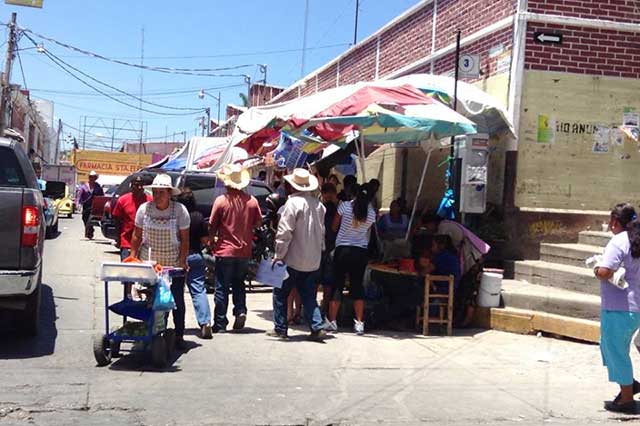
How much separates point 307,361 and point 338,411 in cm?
158

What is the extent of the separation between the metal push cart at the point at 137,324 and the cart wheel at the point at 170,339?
0.04 ft

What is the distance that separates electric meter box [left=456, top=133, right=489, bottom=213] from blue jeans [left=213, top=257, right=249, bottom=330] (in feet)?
14.1

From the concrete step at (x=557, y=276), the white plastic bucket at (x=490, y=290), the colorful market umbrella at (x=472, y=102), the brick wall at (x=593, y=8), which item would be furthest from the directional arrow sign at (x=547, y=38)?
the white plastic bucket at (x=490, y=290)

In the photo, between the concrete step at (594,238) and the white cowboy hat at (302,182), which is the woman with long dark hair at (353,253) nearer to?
the white cowboy hat at (302,182)

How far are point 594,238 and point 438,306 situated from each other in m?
3.33

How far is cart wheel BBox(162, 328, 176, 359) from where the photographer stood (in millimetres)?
6938

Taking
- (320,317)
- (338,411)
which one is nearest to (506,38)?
(320,317)

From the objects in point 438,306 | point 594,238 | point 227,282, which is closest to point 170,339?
point 227,282

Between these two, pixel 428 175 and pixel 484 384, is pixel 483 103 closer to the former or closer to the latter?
pixel 428 175

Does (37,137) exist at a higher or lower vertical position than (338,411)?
higher

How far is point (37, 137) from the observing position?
195 ft

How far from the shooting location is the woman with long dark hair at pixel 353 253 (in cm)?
865

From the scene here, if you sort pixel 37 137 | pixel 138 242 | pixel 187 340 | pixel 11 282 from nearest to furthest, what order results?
1. pixel 11 282
2. pixel 138 242
3. pixel 187 340
4. pixel 37 137

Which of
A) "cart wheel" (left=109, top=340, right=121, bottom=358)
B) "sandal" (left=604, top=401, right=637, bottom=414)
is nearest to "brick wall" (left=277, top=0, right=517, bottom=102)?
"sandal" (left=604, top=401, right=637, bottom=414)
